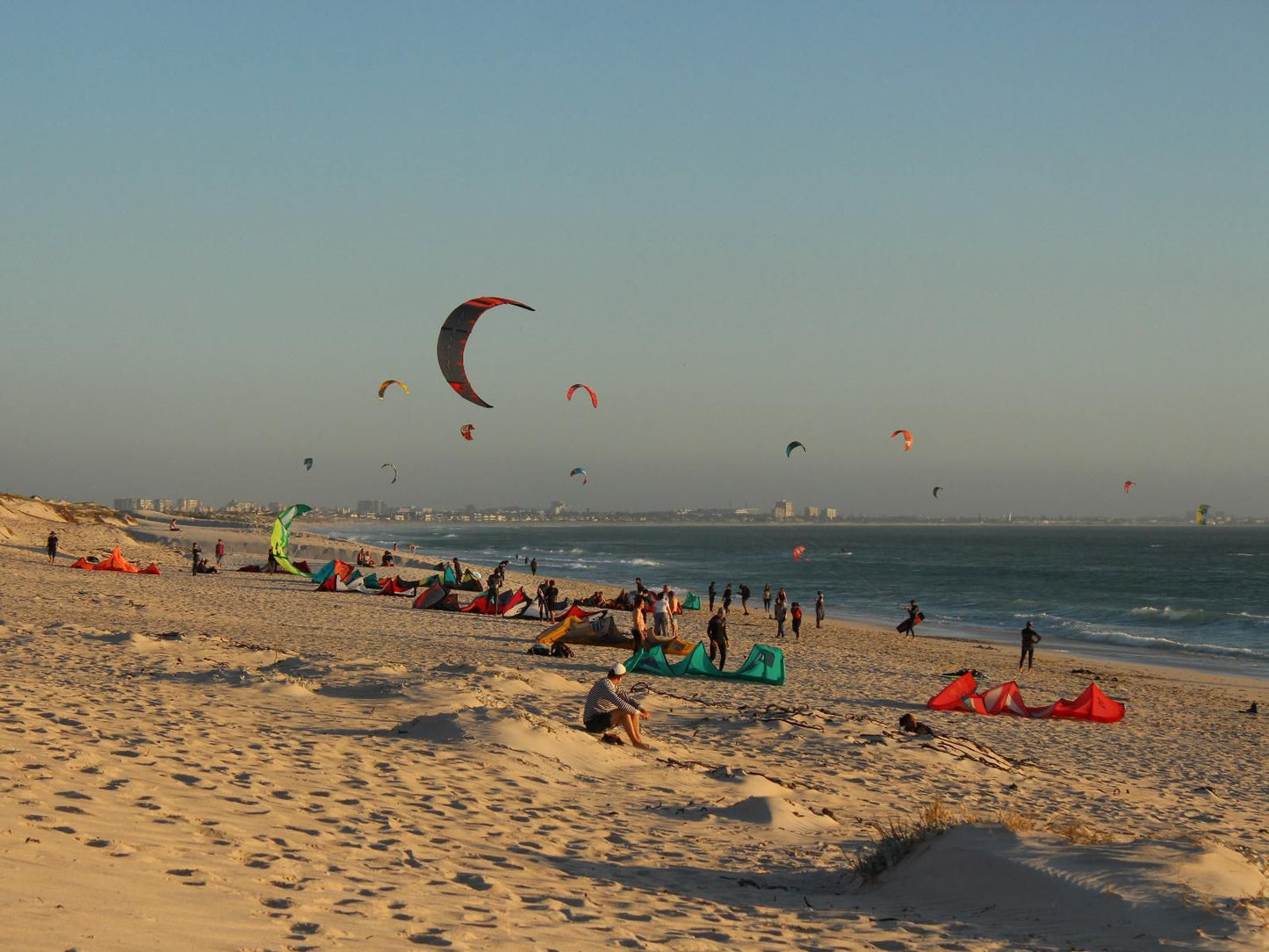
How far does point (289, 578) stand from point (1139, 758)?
26553 mm

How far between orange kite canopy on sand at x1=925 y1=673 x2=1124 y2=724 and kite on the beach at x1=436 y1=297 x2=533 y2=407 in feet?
31.2

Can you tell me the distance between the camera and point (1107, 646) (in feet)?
101

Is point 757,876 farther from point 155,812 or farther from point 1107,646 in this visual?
point 1107,646

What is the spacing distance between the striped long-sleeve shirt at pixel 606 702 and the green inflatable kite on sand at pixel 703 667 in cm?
562

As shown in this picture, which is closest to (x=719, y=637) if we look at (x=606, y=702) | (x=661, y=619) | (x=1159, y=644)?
(x=661, y=619)

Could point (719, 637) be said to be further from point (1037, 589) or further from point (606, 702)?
point (1037, 589)

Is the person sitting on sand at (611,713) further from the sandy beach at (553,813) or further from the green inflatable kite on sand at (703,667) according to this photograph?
the green inflatable kite on sand at (703,667)

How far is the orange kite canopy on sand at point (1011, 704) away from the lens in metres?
14.6

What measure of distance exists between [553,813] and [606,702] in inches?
103

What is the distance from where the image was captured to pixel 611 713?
31.3ft

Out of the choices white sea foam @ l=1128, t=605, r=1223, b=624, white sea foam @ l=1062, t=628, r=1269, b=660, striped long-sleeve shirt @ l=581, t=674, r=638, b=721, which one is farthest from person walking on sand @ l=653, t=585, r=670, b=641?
white sea foam @ l=1128, t=605, r=1223, b=624

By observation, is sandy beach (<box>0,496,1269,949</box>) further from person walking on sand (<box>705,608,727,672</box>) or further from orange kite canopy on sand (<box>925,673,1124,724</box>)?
person walking on sand (<box>705,608,727,672</box>)

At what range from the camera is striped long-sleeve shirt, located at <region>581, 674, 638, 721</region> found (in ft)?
31.4

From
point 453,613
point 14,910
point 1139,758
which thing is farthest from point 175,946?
point 453,613
